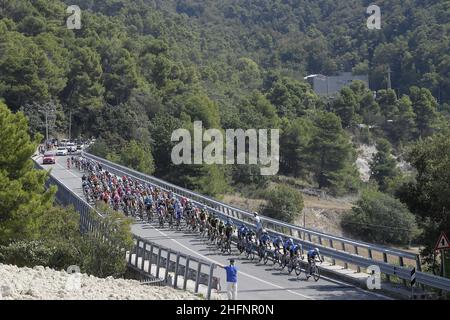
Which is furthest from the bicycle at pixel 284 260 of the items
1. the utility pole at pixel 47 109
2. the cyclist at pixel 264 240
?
the utility pole at pixel 47 109

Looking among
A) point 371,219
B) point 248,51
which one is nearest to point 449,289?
point 371,219

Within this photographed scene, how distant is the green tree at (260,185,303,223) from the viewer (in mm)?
A: 57000

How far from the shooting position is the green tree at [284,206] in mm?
57000

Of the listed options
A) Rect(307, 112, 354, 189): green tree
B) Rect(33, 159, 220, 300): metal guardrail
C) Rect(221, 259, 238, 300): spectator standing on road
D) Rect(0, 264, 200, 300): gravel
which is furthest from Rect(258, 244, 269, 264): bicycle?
Rect(307, 112, 354, 189): green tree

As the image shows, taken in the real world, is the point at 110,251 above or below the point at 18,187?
below

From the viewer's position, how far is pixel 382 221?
5159 centimetres

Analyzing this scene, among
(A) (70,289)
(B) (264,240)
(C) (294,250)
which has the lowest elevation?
(B) (264,240)

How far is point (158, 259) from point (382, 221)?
32.6 metres

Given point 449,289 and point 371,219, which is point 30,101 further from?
point 449,289

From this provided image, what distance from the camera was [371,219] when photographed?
5250cm

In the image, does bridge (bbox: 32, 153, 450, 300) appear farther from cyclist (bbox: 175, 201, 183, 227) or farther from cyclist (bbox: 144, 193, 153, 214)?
cyclist (bbox: 144, 193, 153, 214)

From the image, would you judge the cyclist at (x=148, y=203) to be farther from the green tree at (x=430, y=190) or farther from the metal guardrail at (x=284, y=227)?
the green tree at (x=430, y=190)

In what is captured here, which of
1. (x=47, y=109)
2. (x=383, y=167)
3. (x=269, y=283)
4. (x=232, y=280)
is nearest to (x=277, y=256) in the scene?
(x=269, y=283)

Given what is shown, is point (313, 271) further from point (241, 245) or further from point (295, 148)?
point (295, 148)
